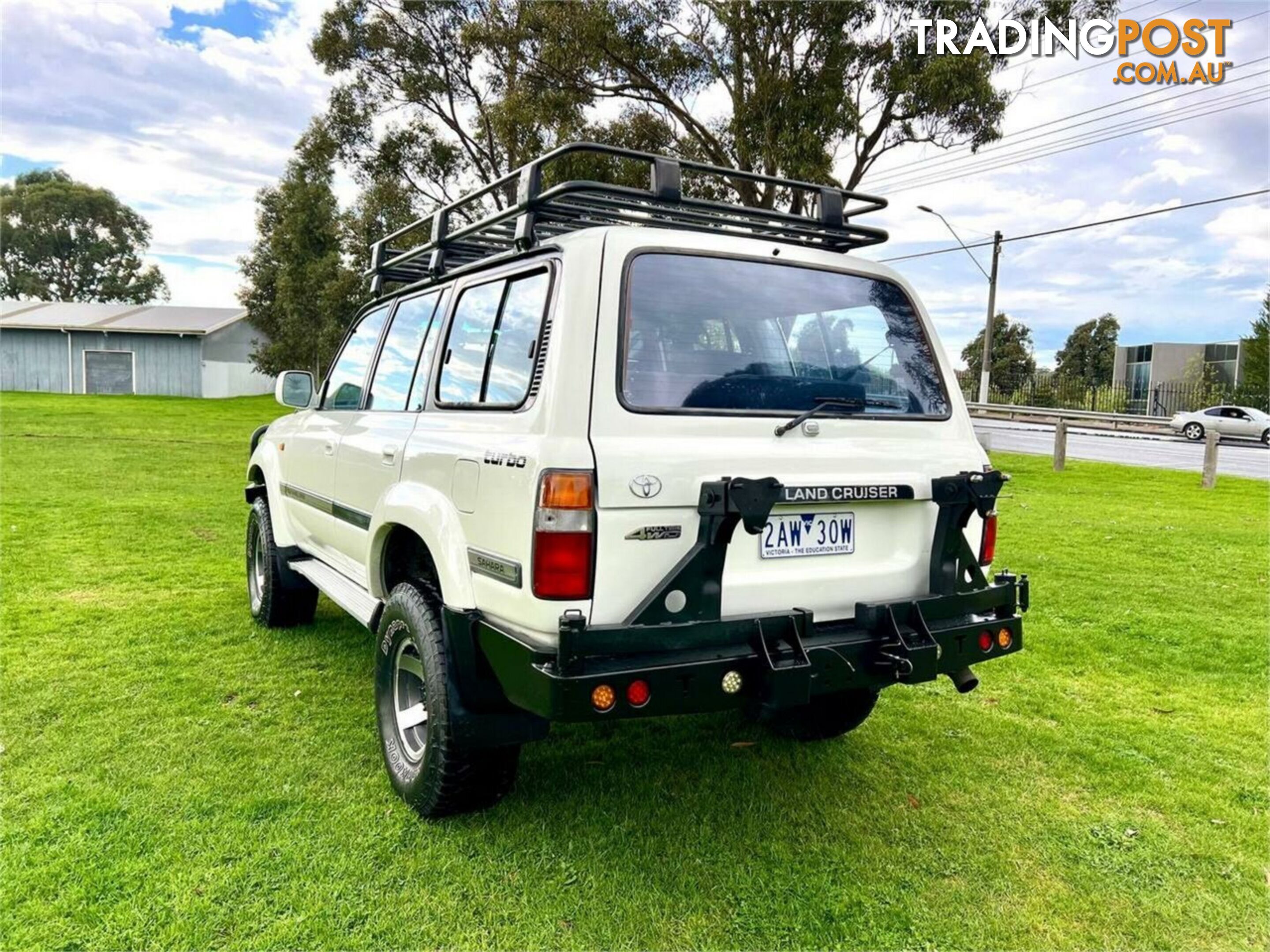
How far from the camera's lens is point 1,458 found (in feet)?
44.8

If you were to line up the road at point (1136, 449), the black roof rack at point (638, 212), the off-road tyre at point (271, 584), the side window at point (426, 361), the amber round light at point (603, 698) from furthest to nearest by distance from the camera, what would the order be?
the road at point (1136, 449) → the off-road tyre at point (271, 584) → the side window at point (426, 361) → the black roof rack at point (638, 212) → the amber round light at point (603, 698)

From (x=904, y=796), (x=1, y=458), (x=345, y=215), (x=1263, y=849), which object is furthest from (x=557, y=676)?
(x=345, y=215)

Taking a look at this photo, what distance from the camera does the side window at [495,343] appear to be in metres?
2.81

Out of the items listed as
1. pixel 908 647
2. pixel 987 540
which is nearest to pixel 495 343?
pixel 908 647

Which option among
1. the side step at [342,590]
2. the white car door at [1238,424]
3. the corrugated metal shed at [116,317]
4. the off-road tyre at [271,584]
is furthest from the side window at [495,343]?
the corrugated metal shed at [116,317]

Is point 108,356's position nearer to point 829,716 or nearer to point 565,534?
point 829,716

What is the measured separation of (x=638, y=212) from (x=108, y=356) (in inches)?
1559

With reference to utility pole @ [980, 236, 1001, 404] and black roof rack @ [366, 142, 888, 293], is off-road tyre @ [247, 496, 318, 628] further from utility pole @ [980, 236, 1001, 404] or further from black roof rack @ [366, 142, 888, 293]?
utility pole @ [980, 236, 1001, 404]

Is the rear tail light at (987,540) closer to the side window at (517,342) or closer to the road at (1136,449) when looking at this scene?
the side window at (517,342)

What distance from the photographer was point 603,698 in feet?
7.73

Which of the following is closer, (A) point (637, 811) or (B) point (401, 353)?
(A) point (637, 811)

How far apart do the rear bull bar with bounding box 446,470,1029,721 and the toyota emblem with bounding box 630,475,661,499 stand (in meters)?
0.14

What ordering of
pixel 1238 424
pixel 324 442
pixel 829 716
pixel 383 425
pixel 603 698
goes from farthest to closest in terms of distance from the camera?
pixel 1238 424, pixel 324 442, pixel 829 716, pixel 383 425, pixel 603 698

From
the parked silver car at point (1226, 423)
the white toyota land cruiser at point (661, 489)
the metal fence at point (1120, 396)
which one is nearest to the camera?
the white toyota land cruiser at point (661, 489)
